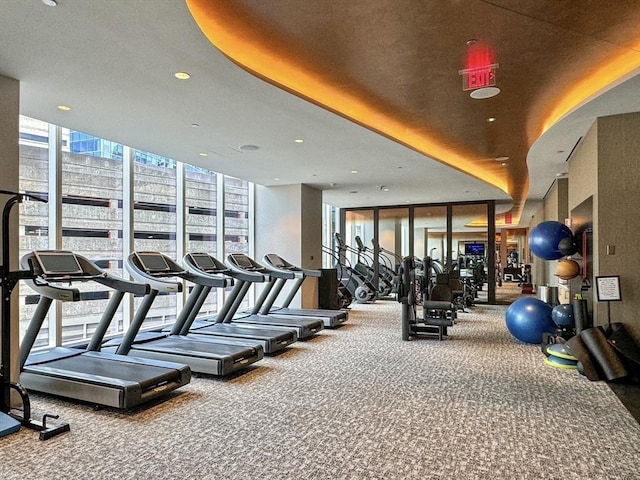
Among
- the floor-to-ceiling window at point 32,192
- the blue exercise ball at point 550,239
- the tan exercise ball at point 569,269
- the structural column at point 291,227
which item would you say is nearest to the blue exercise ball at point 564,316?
the tan exercise ball at point 569,269

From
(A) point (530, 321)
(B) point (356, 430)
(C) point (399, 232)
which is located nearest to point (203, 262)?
(B) point (356, 430)

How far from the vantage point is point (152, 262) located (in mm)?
5242

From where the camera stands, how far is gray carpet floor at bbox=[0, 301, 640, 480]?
9.05 feet

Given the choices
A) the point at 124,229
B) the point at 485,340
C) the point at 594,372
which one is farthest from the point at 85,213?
the point at 594,372

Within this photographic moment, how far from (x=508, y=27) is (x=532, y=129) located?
309 cm

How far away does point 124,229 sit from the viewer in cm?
685

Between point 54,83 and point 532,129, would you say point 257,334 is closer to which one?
point 54,83

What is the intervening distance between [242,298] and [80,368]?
130 inches

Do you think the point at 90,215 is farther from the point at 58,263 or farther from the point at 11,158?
the point at 11,158

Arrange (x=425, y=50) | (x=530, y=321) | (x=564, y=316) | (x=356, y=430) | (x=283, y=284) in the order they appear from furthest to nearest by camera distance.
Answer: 1. (x=283, y=284)
2. (x=530, y=321)
3. (x=564, y=316)
4. (x=425, y=50)
5. (x=356, y=430)

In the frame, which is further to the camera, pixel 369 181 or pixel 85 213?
pixel 369 181

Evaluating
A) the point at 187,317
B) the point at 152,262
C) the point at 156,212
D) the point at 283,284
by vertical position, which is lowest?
the point at 187,317

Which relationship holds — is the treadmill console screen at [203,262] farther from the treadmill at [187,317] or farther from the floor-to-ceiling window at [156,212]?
the floor-to-ceiling window at [156,212]

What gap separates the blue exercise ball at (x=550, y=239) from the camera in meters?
6.08
